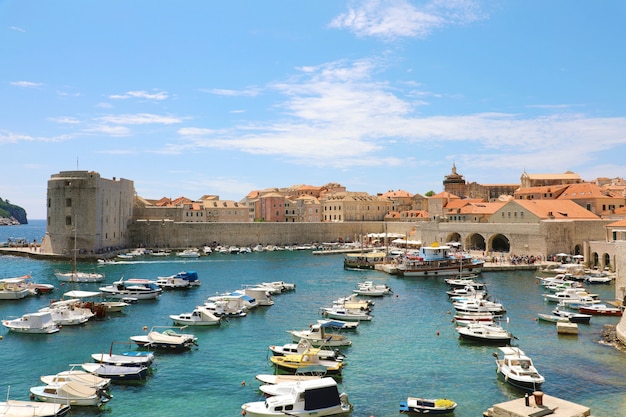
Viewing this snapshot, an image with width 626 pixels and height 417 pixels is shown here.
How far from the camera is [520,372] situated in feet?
65.5

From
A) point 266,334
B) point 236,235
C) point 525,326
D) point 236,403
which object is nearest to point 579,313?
point 525,326

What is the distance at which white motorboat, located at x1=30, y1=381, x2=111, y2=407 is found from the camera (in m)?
17.8

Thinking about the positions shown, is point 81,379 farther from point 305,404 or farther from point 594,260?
point 594,260

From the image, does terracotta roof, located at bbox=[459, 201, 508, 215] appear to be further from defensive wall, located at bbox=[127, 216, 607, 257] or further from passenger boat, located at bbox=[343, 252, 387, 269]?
passenger boat, located at bbox=[343, 252, 387, 269]

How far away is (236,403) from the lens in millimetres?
18422

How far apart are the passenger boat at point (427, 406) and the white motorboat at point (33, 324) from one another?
20.4 m

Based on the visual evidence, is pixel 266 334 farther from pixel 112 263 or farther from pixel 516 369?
pixel 112 263

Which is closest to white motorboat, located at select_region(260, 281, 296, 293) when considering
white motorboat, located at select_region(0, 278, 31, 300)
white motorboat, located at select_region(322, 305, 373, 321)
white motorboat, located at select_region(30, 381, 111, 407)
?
white motorboat, located at select_region(322, 305, 373, 321)

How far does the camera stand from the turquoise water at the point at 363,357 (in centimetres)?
1877

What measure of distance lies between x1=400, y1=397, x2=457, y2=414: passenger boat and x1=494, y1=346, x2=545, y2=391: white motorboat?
3.56 metres

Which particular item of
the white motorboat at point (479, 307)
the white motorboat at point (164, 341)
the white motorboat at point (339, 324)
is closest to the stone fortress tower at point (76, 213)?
the white motorboat at point (164, 341)

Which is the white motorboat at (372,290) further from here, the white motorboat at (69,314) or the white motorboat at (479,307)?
the white motorboat at (69,314)

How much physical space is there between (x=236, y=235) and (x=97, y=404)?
220 ft

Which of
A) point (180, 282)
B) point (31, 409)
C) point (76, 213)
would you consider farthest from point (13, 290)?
point (76, 213)
